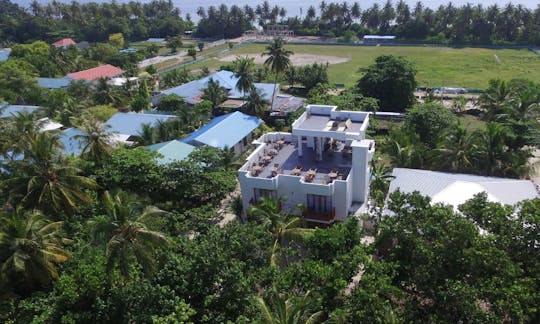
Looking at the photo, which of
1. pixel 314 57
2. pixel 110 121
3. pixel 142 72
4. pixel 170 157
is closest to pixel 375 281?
pixel 170 157

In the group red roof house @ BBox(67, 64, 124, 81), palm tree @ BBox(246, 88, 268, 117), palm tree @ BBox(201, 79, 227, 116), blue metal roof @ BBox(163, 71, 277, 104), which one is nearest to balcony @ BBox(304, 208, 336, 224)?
→ palm tree @ BBox(246, 88, 268, 117)

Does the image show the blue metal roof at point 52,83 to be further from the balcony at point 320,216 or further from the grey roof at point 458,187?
the grey roof at point 458,187

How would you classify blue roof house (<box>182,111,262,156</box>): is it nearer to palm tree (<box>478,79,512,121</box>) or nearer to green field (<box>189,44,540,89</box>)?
palm tree (<box>478,79,512,121</box>)

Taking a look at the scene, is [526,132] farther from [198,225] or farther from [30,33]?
[30,33]

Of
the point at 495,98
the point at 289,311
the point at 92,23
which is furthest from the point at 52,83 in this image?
the point at 92,23

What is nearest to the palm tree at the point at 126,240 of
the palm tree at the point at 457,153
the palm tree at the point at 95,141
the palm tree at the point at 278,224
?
the palm tree at the point at 278,224

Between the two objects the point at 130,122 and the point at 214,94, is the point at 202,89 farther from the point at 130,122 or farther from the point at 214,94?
the point at 130,122
